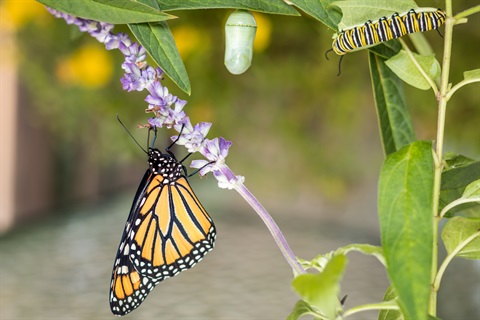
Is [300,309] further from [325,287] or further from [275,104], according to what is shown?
[275,104]

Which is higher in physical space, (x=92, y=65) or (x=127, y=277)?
(x=92, y=65)

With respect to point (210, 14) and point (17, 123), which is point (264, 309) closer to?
point (210, 14)

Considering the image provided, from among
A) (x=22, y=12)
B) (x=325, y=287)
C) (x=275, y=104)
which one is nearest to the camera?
(x=325, y=287)

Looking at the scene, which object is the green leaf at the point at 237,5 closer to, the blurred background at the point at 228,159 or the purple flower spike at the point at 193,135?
the purple flower spike at the point at 193,135

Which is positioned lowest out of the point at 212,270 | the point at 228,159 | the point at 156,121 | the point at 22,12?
the point at 212,270

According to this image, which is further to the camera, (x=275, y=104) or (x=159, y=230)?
(x=275, y=104)

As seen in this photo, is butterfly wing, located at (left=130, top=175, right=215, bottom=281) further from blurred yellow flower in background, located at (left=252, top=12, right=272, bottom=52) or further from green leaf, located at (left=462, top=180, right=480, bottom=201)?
blurred yellow flower in background, located at (left=252, top=12, right=272, bottom=52)

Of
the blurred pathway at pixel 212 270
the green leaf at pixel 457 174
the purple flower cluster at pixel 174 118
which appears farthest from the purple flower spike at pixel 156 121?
the blurred pathway at pixel 212 270

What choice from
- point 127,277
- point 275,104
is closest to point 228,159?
point 275,104
